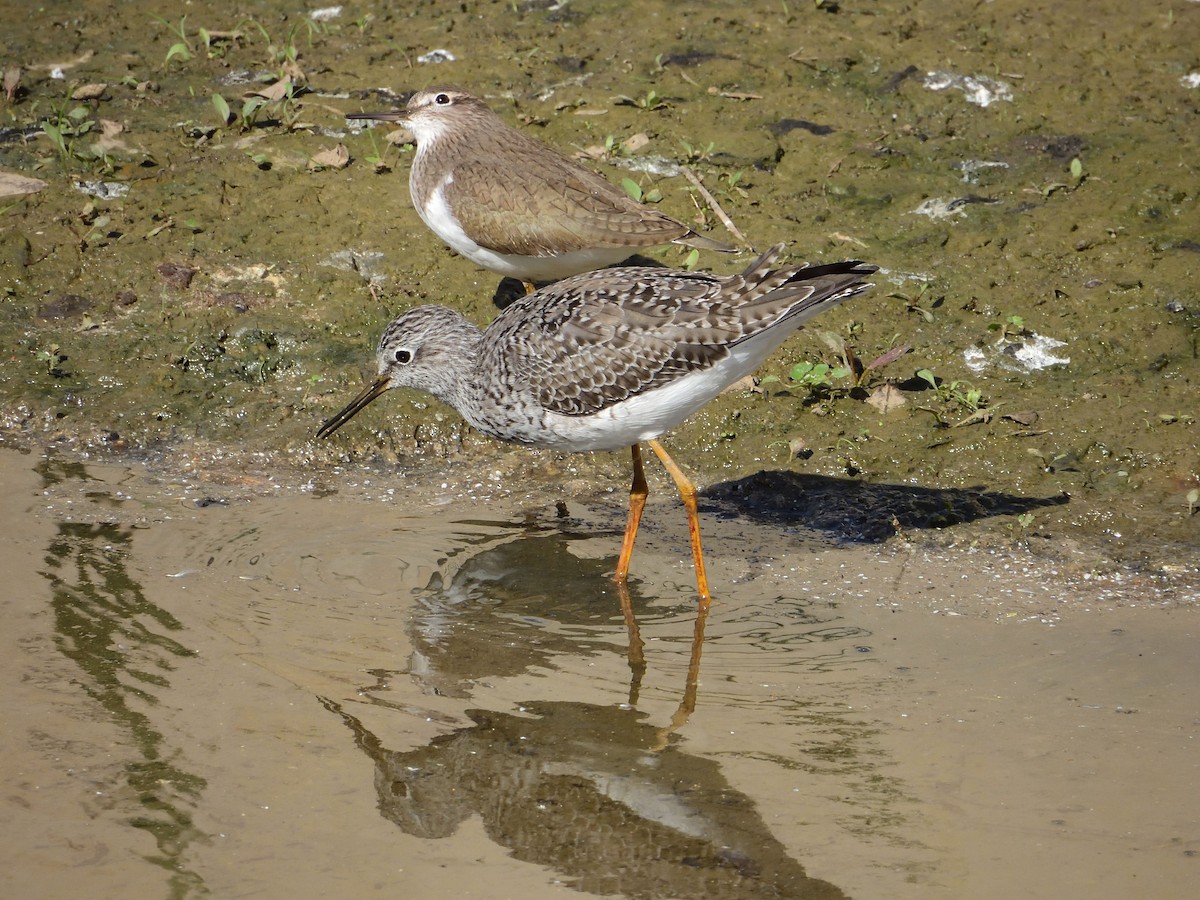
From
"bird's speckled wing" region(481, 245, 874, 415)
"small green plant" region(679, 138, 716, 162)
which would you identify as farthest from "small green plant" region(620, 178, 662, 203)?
"bird's speckled wing" region(481, 245, 874, 415)

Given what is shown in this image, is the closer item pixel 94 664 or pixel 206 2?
pixel 94 664

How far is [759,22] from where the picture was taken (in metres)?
11.0

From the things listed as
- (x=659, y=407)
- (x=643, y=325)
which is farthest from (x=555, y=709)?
(x=643, y=325)

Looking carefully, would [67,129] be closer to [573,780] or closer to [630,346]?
[630,346]

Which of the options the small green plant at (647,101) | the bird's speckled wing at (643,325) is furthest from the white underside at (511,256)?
the small green plant at (647,101)

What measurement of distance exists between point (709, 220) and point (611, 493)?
253 centimetres

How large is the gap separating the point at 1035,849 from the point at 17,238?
25.0 feet

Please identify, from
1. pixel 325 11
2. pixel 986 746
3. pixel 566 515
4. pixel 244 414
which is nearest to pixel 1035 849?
pixel 986 746

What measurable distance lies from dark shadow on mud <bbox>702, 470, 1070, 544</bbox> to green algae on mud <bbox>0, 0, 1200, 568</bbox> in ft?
0.40

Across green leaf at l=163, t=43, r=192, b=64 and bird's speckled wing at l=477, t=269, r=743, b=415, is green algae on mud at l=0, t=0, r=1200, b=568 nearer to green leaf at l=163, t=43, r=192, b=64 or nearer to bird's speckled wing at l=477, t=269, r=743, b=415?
green leaf at l=163, t=43, r=192, b=64

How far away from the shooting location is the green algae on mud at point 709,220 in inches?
309

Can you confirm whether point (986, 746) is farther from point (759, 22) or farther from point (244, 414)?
point (759, 22)

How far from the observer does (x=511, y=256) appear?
26.9 feet

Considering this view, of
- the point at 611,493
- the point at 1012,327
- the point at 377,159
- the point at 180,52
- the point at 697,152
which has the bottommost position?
the point at 611,493
